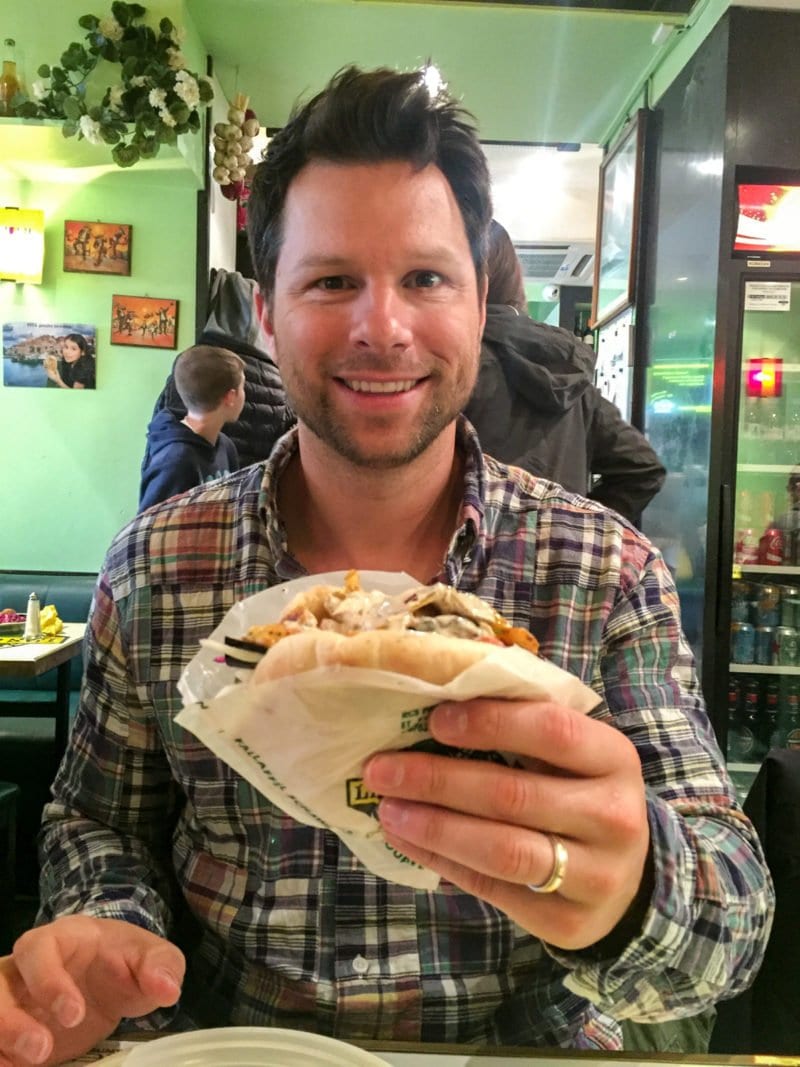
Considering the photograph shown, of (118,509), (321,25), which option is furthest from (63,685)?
(321,25)

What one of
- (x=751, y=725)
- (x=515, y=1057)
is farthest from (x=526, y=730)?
(x=751, y=725)

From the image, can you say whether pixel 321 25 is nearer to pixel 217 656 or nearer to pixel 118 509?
pixel 118 509

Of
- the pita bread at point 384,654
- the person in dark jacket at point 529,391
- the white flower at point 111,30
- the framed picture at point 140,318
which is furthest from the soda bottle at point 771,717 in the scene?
the white flower at point 111,30

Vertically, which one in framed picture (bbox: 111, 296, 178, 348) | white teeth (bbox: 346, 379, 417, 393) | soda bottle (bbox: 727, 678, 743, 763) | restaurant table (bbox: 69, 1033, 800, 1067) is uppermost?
framed picture (bbox: 111, 296, 178, 348)

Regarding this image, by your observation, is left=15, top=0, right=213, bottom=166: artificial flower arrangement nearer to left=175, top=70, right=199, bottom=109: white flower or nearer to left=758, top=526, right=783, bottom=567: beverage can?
left=175, top=70, right=199, bottom=109: white flower

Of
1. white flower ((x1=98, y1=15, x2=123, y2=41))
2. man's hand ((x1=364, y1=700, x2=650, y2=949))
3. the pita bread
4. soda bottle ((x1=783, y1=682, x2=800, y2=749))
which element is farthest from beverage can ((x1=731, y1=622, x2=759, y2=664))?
white flower ((x1=98, y1=15, x2=123, y2=41))

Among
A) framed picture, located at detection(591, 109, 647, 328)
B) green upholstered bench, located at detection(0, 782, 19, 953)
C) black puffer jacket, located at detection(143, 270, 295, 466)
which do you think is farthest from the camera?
framed picture, located at detection(591, 109, 647, 328)

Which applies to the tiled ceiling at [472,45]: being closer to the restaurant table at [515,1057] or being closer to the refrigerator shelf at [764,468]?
the refrigerator shelf at [764,468]
